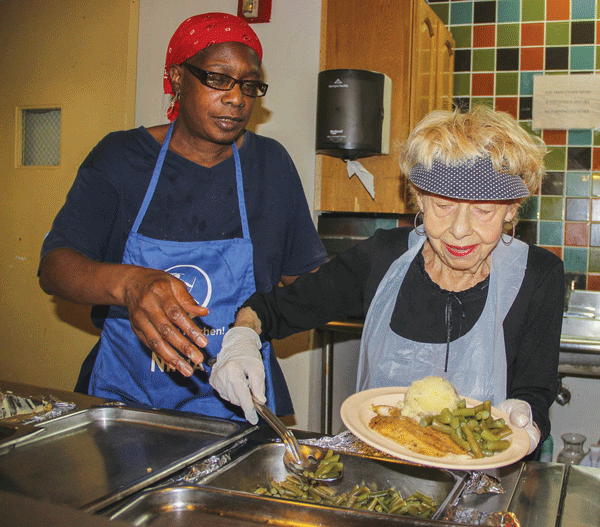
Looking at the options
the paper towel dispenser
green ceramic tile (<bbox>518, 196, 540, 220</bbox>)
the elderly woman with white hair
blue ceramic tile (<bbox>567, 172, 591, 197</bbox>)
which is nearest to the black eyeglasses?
the elderly woman with white hair

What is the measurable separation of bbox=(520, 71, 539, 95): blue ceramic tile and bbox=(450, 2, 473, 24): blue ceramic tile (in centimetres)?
47

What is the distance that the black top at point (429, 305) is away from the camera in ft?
4.99

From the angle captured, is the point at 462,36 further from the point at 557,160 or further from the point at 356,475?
the point at 356,475

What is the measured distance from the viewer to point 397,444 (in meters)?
1.19

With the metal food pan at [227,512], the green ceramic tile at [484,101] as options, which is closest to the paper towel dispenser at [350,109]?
the green ceramic tile at [484,101]

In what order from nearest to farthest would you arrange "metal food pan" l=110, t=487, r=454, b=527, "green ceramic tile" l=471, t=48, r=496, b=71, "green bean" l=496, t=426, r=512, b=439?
1. "metal food pan" l=110, t=487, r=454, b=527
2. "green bean" l=496, t=426, r=512, b=439
3. "green ceramic tile" l=471, t=48, r=496, b=71

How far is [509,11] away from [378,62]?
3.77ft

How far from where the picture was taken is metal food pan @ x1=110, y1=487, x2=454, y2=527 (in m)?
1.01

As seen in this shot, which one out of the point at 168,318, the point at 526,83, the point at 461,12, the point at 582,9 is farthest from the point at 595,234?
the point at 168,318

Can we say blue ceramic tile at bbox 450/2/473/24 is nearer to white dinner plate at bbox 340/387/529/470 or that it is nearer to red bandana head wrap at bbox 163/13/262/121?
red bandana head wrap at bbox 163/13/262/121

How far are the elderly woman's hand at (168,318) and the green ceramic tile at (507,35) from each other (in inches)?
118

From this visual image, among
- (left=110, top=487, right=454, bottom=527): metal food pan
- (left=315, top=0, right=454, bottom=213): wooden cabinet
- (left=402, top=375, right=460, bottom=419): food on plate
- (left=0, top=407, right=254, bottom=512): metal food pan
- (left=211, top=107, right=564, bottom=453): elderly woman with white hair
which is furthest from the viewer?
(left=315, top=0, right=454, bottom=213): wooden cabinet

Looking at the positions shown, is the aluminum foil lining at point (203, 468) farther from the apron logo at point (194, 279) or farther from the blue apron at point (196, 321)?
the apron logo at point (194, 279)

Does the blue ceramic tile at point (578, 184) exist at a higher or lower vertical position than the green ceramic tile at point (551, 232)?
higher
